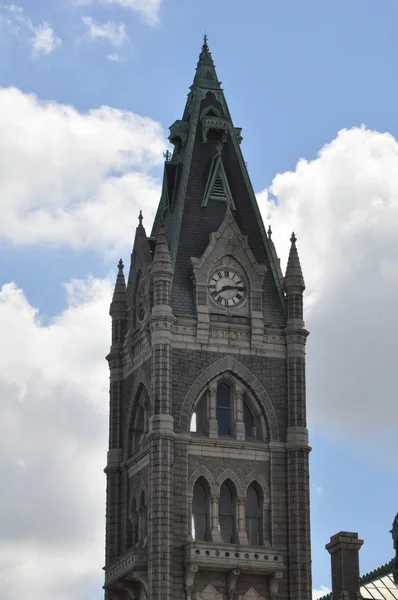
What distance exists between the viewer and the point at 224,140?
89812mm

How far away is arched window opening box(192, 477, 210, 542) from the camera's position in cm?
8125

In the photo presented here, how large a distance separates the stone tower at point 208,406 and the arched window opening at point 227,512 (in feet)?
0.24

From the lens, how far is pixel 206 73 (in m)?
92.3

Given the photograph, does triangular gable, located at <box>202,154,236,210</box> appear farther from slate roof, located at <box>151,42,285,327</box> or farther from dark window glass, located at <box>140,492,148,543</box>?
dark window glass, located at <box>140,492,148,543</box>

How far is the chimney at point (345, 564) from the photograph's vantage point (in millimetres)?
80250

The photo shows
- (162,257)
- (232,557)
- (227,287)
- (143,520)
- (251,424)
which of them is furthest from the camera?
(227,287)

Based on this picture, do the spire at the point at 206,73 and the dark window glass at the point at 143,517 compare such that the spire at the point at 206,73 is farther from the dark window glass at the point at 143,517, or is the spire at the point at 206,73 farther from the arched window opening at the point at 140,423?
the dark window glass at the point at 143,517

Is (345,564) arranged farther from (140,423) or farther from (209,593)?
(140,423)

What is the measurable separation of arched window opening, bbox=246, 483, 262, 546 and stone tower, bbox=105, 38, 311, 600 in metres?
0.04

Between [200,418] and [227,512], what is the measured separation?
4.45 m

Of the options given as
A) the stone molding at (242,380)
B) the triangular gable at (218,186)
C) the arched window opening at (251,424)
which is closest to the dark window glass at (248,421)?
the arched window opening at (251,424)

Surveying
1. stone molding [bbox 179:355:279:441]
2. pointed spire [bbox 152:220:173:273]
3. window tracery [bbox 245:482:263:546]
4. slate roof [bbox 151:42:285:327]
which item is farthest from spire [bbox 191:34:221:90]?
window tracery [bbox 245:482:263:546]

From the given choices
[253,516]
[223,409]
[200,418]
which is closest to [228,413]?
[223,409]

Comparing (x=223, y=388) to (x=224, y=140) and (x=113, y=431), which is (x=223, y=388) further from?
(x=224, y=140)
